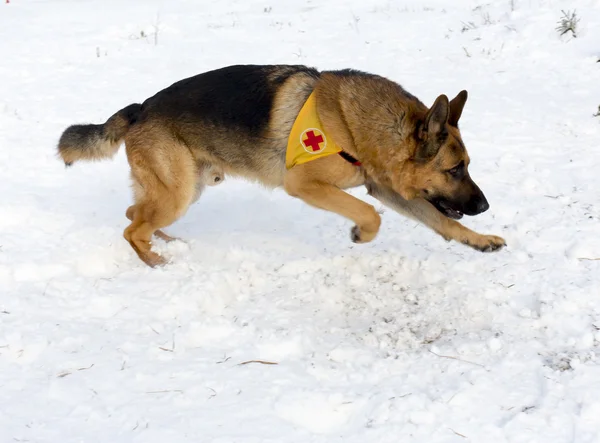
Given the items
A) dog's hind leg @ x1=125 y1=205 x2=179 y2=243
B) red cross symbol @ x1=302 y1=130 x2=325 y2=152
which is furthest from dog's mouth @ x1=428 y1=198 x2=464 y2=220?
dog's hind leg @ x1=125 y1=205 x2=179 y2=243

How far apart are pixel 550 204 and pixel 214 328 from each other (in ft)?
10.4

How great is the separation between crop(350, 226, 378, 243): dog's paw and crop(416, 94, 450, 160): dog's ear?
72 cm

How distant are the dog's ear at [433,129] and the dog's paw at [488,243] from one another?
0.90 meters

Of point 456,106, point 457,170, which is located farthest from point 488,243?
point 456,106

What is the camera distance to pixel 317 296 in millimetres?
4715

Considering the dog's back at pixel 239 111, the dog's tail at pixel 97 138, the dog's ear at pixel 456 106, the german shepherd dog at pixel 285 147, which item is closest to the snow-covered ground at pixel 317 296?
the german shepherd dog at pixel 285 147

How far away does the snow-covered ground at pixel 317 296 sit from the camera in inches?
131

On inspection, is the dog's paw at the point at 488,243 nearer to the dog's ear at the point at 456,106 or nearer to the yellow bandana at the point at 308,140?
the dog's ear at the point at 456,106

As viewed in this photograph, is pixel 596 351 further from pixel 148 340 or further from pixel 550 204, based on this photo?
pixel 148 340

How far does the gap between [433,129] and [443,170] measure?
12.9 inches

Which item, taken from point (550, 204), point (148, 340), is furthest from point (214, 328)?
point (550, 204)

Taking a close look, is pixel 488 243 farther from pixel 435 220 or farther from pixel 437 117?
pixel 437 117

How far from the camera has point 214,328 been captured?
4.24 m

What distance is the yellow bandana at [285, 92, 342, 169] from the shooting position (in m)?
4.59
